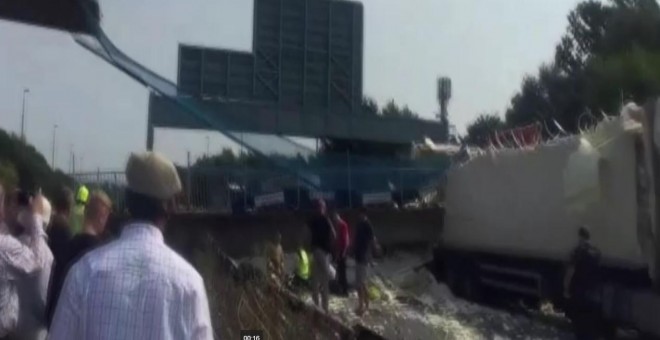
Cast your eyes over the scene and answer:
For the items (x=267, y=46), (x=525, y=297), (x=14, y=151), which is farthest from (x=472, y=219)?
(x=14, y=151)

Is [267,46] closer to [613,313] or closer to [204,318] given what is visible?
[613,313]

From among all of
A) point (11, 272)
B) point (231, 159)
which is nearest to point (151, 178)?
point (11, 272)

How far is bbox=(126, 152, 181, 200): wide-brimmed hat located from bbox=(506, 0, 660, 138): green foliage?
3508cm

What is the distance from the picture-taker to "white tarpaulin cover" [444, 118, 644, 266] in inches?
712

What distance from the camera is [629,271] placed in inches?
693

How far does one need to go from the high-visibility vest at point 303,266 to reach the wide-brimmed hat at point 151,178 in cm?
1652

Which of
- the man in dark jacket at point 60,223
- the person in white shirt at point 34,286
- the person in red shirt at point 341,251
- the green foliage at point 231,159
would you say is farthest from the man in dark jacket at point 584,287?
the green foliage at point 231,159

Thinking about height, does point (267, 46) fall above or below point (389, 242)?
above

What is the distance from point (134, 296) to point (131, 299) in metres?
0.01

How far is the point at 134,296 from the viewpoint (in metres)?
4.62

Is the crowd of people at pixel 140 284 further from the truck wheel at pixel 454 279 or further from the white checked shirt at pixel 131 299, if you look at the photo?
the truck wheel at pixel 454 279

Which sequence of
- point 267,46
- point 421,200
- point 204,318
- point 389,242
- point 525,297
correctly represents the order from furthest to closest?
point 267,46 → point 421,200 → point 389,242 → point 525,297 → point 204,318

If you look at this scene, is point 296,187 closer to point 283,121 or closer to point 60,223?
point 283,121

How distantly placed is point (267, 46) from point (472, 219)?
50.5 ft
